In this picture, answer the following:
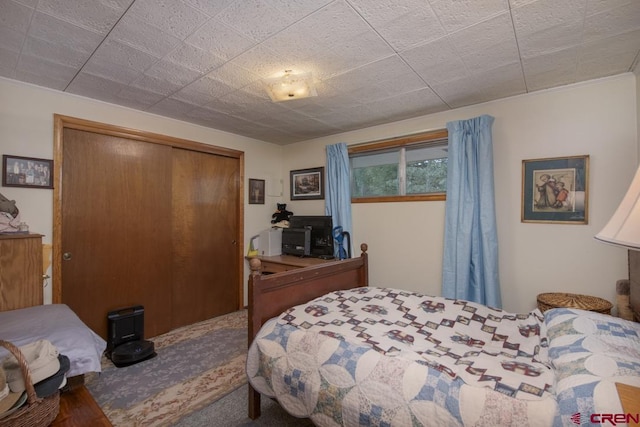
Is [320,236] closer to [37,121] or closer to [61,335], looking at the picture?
[61,335]

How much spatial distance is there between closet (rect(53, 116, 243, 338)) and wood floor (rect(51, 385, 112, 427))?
4.32 ft

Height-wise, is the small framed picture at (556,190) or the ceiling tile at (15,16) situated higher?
the ceiling tile at (15,16)

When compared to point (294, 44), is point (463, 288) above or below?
below

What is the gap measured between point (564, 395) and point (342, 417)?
2.69 feet

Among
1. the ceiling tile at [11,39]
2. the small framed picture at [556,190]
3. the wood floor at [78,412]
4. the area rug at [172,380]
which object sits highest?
the ceiling tile at [11,39]

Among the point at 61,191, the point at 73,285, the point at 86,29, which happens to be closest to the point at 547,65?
the point at 86,29

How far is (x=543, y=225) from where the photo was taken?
8.07 ft

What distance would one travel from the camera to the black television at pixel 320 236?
3.44m

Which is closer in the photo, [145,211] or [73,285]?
[73,285]

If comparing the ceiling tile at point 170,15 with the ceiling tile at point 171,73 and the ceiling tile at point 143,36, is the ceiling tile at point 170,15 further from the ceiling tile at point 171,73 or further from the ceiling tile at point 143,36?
the ceiling tile at point 171,73

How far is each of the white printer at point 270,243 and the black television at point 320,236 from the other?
15.7 inches

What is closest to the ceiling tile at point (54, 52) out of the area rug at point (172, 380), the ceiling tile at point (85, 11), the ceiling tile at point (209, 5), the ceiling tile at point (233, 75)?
the ceiling tile at point (85, 11)

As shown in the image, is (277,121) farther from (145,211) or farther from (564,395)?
(564,395)

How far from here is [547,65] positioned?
2.02 metres
